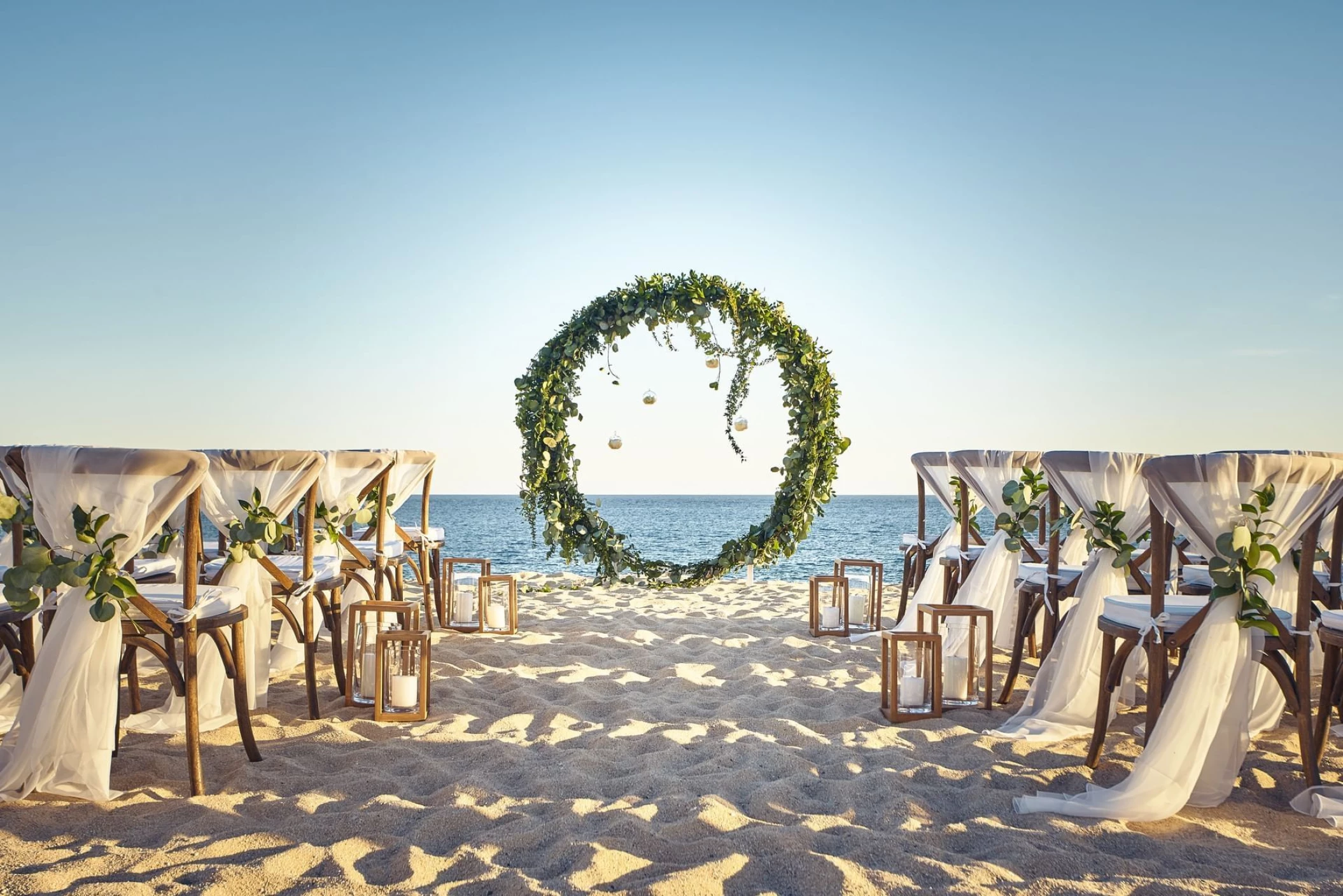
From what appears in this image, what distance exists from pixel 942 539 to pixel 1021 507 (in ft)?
5.42

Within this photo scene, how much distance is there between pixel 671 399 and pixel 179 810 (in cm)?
3145

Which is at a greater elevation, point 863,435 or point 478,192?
point 478,192

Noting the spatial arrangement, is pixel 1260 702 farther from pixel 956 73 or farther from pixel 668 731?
pixel 956 73

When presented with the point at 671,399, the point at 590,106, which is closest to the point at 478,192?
the point at 590,106

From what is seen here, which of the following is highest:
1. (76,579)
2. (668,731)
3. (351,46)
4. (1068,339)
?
(351,46)

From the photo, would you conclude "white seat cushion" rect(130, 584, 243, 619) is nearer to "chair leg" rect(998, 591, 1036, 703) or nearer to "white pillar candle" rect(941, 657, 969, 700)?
"white pillar candle" rect(941, 657, 969, 700)

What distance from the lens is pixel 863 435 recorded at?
119 ft

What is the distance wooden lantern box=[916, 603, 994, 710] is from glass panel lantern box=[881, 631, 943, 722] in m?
0.11

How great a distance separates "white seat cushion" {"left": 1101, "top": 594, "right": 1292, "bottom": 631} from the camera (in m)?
3.02

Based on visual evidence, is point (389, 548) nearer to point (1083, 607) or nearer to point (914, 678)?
point (914, 678)

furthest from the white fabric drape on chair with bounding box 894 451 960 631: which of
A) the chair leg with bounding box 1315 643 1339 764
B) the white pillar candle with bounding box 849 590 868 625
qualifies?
the chair leg with bounding box 1315 643 1339 764

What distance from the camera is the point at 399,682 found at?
13.4 feet

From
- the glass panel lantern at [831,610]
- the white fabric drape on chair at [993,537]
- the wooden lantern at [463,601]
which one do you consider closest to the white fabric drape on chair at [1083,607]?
the white fabric drape on chair at [993,537]

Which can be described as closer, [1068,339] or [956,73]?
[956,73]
